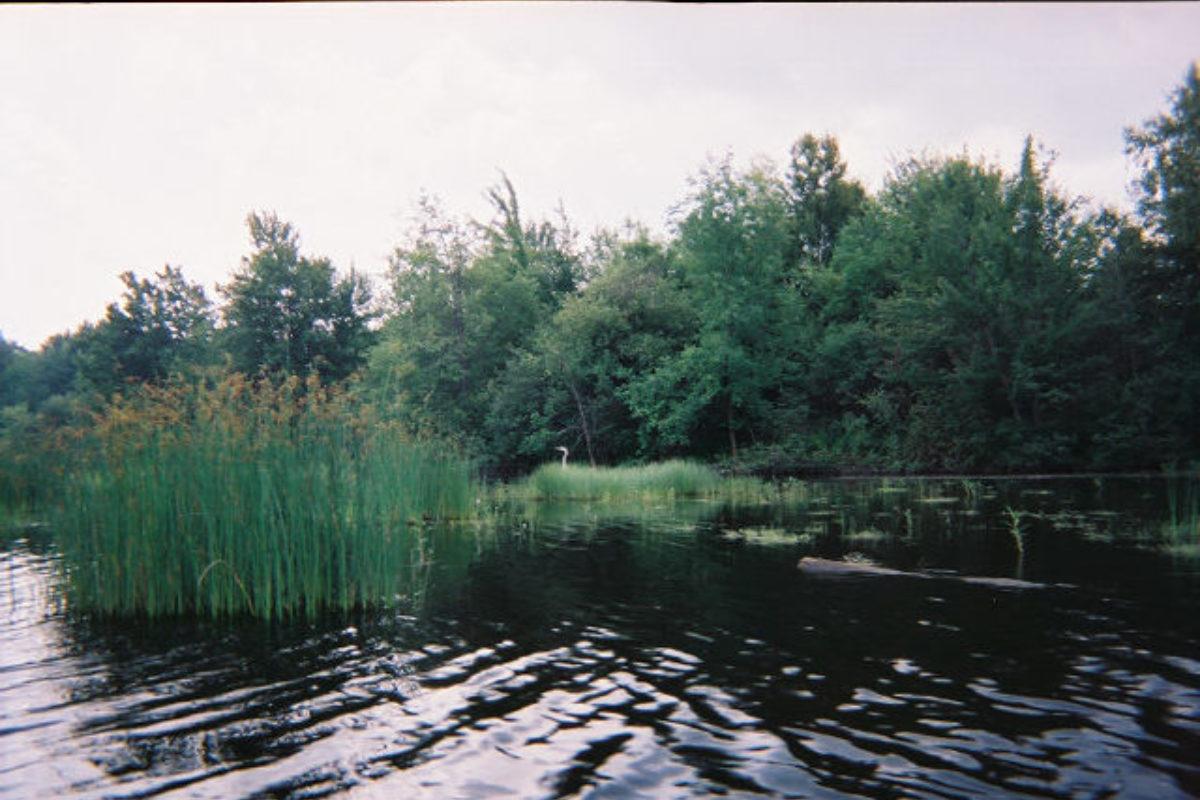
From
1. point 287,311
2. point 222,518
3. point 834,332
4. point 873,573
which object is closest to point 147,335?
point 287,311

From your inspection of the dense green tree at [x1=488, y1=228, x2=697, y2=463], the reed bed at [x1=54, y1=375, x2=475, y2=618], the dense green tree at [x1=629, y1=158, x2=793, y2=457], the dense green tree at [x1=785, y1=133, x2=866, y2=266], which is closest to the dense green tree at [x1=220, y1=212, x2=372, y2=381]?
the dense green tree at [x1=488, y1=228, x2=697, y2=463]

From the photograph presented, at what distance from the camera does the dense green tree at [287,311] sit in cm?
3900

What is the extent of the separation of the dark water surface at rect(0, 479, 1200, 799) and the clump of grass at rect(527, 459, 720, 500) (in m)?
10.4

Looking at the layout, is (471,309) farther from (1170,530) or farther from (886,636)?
(886,636)

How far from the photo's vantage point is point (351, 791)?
354cm

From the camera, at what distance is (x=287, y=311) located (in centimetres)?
4038

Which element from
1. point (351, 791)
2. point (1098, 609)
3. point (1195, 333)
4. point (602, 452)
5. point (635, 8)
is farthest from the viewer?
point (602, 452)

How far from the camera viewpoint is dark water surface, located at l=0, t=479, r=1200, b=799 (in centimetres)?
362

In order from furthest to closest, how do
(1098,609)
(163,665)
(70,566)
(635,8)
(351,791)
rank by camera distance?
(70,566) → (1098,609) → (163,665) → (635,8) → (351,791)

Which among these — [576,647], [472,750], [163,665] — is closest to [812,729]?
[472,750]

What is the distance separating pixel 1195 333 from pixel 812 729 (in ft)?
89.8

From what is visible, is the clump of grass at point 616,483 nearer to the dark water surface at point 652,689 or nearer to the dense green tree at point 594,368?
the dense green tree at point 594,368

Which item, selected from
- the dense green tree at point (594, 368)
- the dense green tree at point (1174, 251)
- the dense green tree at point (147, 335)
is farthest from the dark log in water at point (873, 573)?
the dense green tree at point (147, 335)

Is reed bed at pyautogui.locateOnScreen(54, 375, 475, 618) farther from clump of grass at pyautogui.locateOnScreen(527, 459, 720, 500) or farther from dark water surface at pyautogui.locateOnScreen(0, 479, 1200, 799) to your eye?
clump of grass at pyautogui.locateOnScreen(527, 459, 720, 500)
